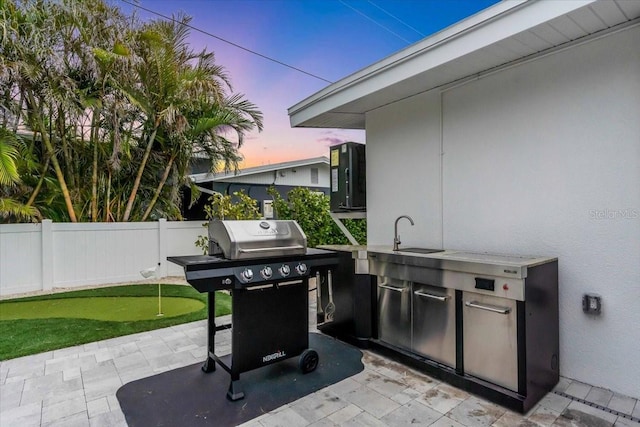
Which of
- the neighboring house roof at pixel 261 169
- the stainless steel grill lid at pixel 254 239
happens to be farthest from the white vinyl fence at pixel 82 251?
the stainless steel grill lid at pixel 254 239

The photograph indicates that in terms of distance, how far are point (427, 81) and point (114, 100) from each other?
5693 millimetres

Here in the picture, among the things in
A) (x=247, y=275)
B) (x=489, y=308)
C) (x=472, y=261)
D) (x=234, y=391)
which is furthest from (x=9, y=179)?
(x=489, y=308)

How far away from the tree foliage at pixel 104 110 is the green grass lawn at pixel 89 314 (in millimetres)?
1926

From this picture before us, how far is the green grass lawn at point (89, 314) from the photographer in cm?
377

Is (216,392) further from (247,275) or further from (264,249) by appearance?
(264,249)

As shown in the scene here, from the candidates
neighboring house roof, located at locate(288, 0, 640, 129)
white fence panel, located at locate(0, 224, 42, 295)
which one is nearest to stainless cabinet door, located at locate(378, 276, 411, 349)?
neighboring house roof, located at locate(288, 0, 640, 129)

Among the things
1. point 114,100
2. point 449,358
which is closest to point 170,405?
point 449,358

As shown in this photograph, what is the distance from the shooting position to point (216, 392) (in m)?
2.71

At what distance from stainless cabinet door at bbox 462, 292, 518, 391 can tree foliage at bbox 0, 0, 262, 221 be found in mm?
6129

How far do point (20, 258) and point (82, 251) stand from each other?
91 cm

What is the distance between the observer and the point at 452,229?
11.9 ft

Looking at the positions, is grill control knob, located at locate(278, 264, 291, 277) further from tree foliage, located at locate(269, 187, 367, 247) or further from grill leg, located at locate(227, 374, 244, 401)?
tree foliage, located at locate(269, 187, 367, 247)

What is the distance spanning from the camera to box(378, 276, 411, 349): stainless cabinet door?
3189 millimetres

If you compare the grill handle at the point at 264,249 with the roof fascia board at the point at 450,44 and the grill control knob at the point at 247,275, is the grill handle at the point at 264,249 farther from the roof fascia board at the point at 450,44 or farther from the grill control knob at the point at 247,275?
the roof fascia board at the point at 450,44
